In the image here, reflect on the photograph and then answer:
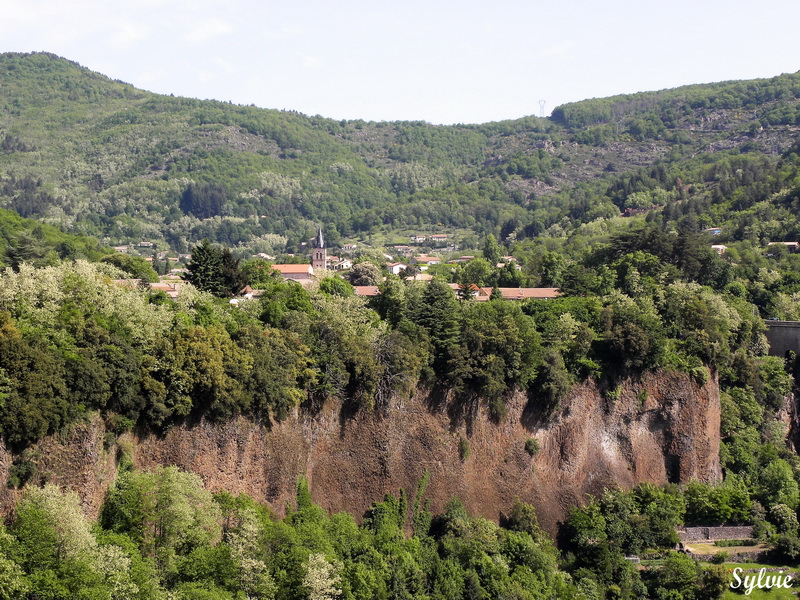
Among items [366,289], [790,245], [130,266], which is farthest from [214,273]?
[790,245]

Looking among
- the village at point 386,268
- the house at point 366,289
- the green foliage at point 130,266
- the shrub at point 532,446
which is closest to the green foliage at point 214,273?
the village at point 386,268

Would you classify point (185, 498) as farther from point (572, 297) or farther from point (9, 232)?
point (9, 232)

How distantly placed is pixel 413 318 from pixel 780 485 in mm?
23192

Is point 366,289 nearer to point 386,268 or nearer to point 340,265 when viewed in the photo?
point 386,268

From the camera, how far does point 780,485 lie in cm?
5681

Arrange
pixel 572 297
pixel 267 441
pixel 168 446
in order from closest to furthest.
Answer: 1. pixel 168 446
2. pixel 267 441
3. pixel 572 297

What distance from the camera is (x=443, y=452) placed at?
49.6 m

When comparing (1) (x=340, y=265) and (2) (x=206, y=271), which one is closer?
(2) (x=206, y=271)

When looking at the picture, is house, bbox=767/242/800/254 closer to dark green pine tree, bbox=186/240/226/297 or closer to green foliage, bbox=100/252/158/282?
green foliage, bbox=100/252/158/282

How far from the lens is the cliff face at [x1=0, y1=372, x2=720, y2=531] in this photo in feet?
127

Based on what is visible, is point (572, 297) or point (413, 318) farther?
point (572, 297)

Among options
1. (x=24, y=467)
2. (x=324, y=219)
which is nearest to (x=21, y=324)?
(x=24, y=467)

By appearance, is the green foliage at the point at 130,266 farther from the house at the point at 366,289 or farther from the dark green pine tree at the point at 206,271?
the house at the point at 366,289

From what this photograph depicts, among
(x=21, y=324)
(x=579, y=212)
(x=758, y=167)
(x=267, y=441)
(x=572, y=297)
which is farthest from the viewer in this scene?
(x=579, y=212)
